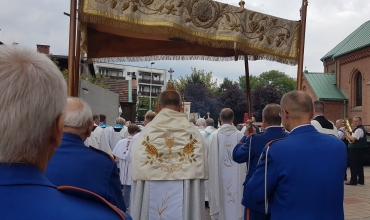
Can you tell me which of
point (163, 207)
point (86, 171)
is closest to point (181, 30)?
point (163, 207)

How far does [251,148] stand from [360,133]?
8.52 meters

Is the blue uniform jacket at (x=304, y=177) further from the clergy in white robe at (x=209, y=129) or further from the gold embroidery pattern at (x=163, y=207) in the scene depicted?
the clergy in white robe at (x=209, y=129)

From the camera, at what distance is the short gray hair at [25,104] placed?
109 centimetres

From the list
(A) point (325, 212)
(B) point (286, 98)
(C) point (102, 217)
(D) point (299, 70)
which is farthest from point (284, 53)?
(C) point (102, 217)

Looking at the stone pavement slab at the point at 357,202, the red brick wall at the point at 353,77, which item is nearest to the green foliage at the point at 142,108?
the red brick wall at the point at 353,77

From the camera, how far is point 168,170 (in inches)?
169

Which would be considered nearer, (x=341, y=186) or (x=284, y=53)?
(x=341, y=186)

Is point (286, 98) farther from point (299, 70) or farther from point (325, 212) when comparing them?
point (299, 70)

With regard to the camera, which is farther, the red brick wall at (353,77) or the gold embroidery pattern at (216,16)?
the red brick wall at (353,77)

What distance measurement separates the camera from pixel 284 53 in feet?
16.1

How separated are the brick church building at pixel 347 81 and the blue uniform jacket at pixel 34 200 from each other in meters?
30.3

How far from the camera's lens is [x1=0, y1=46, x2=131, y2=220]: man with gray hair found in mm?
1042

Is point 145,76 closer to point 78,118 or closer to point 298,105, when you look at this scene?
point 298,105

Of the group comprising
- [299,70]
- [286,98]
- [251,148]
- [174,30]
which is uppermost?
[174,30]
